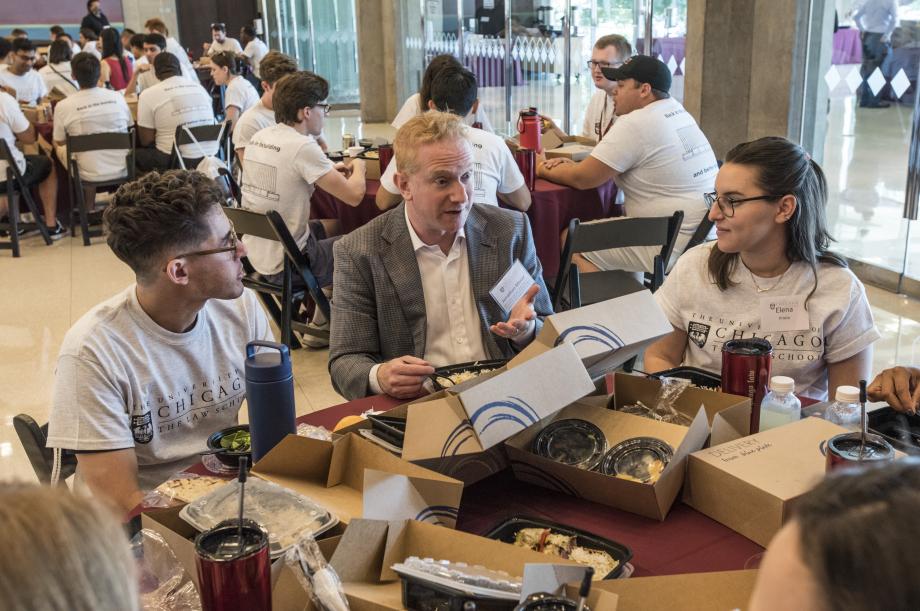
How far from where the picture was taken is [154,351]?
1.96 meters

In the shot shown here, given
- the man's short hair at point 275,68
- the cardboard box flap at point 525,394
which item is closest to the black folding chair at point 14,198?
the man's short hair at point 275,68

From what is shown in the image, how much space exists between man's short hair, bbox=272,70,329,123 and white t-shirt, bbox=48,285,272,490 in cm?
251

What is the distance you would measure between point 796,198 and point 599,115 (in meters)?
4.02

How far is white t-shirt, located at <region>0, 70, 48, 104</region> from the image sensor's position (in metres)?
8.95

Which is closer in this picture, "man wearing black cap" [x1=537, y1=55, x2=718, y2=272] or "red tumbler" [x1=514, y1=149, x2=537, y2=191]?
"man wearing black cap" [x1=537, y1=55, x2=718, y2=272]

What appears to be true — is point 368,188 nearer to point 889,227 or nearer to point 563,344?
point 563,344

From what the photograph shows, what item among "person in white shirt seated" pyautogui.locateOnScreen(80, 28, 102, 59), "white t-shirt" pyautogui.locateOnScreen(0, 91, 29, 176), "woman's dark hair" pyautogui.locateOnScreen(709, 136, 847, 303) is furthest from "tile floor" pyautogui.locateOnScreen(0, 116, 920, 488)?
"person in white shirt seated" pyautogui.locateOnScreen(80, 28, 102, 59)

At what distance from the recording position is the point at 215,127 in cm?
703

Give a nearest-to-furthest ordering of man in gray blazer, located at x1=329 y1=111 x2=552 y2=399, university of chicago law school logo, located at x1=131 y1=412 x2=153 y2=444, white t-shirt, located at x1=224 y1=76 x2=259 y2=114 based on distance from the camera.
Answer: university of chicago law school logo, located at x1=131 y1=412 x2=153 y2=444 → man in gray blazer, located at x1=329 y1=111 x2=552 y2=399 → white t-shirt, located at x1=224 y1=76 x2=259 y2=114

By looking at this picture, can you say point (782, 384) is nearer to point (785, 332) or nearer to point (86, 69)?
point (785, 332)

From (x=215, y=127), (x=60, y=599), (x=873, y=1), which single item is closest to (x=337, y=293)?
(x=60, y=599)

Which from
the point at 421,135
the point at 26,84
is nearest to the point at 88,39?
the point at 26,84

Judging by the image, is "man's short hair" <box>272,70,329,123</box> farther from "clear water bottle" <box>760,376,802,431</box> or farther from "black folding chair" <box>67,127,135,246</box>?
"clear water bottle" <box>760,376,802,431</box>

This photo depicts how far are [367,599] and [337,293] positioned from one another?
1.39 metres
